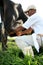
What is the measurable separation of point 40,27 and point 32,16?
18cm

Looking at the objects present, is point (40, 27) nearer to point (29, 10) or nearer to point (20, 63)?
point (29, 10)

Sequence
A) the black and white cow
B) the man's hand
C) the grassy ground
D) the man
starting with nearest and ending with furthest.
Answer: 1. the grassy ground
2. the man
3. the black and white cow
4. the man's hand

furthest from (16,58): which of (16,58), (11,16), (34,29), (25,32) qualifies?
(11,16)

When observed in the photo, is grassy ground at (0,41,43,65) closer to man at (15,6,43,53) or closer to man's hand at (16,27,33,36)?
man at (15,6,43,53)

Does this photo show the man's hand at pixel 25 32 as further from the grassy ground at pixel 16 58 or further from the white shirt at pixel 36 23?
the grassy ground at pixel 16 58

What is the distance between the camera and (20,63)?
2.21 meters

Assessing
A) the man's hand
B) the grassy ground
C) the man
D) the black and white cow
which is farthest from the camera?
the man's hand

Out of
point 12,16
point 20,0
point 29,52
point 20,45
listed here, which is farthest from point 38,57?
point 20,0

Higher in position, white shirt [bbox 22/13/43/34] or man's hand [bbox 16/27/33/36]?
white shirt [bbox 22/13/43/34]

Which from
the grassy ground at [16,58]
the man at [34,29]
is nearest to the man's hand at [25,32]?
the man at [34,29]

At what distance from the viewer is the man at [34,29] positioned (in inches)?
105

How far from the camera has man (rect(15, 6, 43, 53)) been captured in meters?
2.67

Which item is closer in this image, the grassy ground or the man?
the grassy ground

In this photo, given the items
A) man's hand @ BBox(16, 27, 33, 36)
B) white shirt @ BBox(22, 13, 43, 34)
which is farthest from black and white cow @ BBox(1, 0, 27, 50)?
white shirt @ BBox(22, 13, 43, 34)
